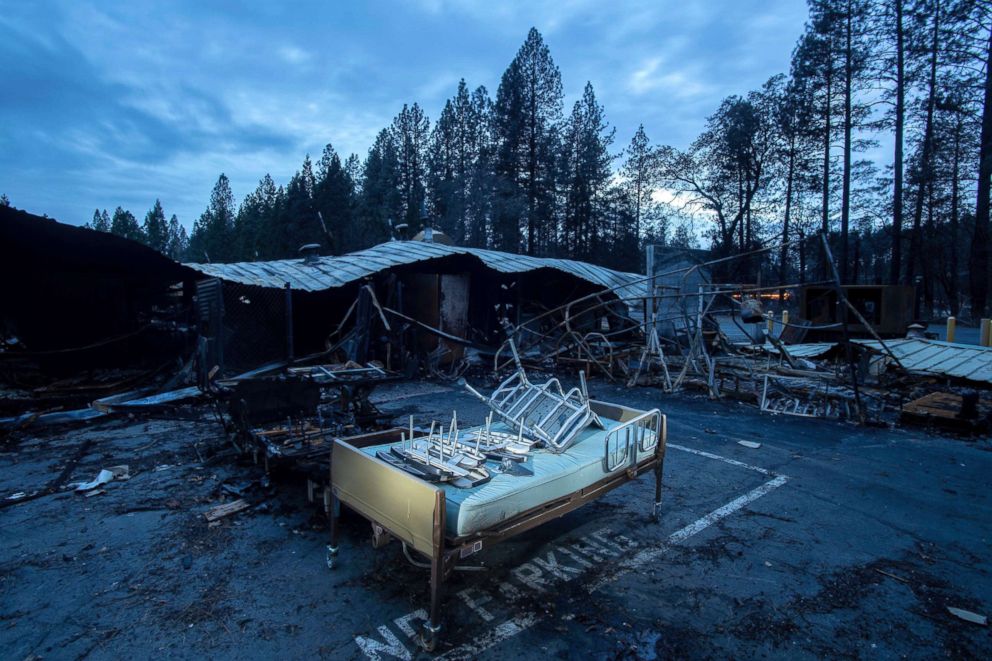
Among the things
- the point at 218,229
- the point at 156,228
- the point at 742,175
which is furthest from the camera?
the point at 156,228

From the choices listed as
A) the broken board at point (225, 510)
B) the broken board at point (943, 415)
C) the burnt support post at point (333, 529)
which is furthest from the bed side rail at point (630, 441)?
the broken board at point (943, 415)

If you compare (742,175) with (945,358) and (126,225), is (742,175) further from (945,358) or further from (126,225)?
(126,225)

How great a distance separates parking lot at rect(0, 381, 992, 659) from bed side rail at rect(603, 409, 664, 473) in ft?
2.57

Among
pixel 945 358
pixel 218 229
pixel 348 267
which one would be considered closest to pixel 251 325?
pixel 348 267

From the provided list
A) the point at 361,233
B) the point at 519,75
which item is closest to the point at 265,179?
the point at 361,233

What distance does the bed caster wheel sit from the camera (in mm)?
2810

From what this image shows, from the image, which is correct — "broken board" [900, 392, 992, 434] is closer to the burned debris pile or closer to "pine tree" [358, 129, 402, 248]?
the burned debris pile

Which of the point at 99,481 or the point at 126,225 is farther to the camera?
the point at 126,225

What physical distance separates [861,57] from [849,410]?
25.4 meters

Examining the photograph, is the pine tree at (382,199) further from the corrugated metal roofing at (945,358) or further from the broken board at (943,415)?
the broken board at (943,415)

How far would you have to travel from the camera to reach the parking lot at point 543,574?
299 centimetres

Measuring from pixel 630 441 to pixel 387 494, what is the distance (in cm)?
227

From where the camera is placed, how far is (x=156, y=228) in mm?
85500

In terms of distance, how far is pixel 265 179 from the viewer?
71000 mm
